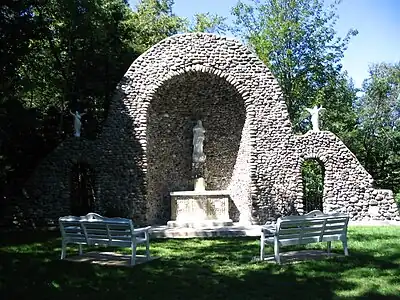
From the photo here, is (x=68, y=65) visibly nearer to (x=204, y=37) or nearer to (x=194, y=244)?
(x=204, y=37)

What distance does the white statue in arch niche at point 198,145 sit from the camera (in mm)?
14830

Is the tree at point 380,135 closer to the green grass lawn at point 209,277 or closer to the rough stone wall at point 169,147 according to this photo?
the rough stone wall at point 169,147

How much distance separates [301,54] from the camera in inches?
1055

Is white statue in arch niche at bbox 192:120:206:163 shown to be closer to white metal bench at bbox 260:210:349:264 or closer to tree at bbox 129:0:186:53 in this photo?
tree at bbox 129:0:186:53

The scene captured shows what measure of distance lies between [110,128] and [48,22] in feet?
19.2

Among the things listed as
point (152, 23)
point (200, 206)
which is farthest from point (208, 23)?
point (200, 206)

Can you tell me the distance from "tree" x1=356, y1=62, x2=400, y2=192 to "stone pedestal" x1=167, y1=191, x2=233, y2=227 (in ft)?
39.0

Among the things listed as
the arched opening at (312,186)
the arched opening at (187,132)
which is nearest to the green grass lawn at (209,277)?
the arched opening at (187,132)

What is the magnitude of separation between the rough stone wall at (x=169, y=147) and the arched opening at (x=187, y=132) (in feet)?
0.12

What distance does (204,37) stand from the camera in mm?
14570

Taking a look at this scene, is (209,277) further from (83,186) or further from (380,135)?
(380,135)

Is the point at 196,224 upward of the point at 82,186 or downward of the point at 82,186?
downward

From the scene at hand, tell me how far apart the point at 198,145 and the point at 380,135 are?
12.0 m

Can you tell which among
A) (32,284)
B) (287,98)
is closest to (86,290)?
(32,284)
